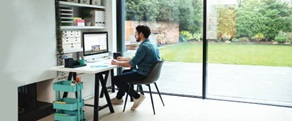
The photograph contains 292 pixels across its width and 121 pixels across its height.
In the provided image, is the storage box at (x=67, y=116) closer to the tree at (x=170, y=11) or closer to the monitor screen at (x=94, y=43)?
the monitor screen at (x=94, y=43)

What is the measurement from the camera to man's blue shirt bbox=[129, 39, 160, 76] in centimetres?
361

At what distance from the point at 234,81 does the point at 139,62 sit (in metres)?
1.64

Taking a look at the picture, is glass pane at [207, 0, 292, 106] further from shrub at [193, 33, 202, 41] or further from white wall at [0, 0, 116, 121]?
white wall at [0, 0, 116, 121]

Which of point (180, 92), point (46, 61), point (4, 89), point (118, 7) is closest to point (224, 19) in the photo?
point (180, 92)

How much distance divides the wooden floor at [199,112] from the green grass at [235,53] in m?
0.65

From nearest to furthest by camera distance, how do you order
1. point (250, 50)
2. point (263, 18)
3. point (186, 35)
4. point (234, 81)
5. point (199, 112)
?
1. point (199, 112)
2. point (263, 18)
3. point (250, 50)
4. point (234, 81)
5. point (186, 35)

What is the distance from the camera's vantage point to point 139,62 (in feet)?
12.0

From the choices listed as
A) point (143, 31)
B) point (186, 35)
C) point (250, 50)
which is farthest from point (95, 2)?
point (250, 50)

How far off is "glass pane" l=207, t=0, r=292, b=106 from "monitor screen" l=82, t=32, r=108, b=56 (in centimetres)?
161

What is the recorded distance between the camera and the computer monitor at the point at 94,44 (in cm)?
372

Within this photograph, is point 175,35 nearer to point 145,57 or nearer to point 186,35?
point 186,35

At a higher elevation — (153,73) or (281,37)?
(281,37)

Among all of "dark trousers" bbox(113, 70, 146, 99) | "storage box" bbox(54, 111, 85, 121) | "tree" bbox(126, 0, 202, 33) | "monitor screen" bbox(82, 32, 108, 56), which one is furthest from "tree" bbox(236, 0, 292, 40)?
"storage box" bbox(54, 111, 85, 121)

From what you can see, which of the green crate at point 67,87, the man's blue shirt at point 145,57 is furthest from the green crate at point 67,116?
the man's blue shirt at point 145,57
